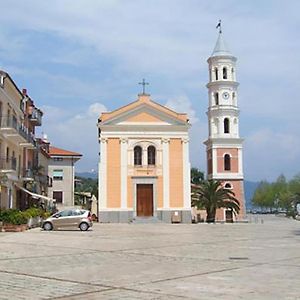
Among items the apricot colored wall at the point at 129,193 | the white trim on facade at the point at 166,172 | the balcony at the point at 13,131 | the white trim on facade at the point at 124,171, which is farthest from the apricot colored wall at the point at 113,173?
the balcony at the point at 13,131

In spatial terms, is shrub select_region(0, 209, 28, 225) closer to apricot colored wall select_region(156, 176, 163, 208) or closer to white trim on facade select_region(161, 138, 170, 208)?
apricot colored wall select_region(156, 176, 163, 208)

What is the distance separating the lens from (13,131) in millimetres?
36125

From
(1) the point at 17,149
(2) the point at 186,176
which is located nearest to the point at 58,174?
(2) the point at 186,176

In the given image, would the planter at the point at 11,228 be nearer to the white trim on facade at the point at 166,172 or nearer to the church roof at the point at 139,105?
the white trim on facade at the point at 166,172

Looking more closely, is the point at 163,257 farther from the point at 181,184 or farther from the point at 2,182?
the point at 181,184

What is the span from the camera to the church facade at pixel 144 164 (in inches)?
2018

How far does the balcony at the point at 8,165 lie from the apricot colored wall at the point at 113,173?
535 inches

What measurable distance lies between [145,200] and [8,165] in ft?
59.0

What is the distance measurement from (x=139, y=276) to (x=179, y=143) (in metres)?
41.7

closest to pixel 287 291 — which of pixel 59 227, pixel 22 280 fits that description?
pixel 22 280

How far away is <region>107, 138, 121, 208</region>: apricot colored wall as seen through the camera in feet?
169

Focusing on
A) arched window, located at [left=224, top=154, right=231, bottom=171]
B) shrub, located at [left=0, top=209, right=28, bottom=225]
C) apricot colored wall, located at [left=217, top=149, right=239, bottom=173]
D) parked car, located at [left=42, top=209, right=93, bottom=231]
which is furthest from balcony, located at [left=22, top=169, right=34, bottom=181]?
arched window, located at [left=224, top=154, right=231, bottom=171]

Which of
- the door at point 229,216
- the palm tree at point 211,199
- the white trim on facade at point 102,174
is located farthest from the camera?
the door at point 229,216

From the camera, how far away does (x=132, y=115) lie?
53.0m
